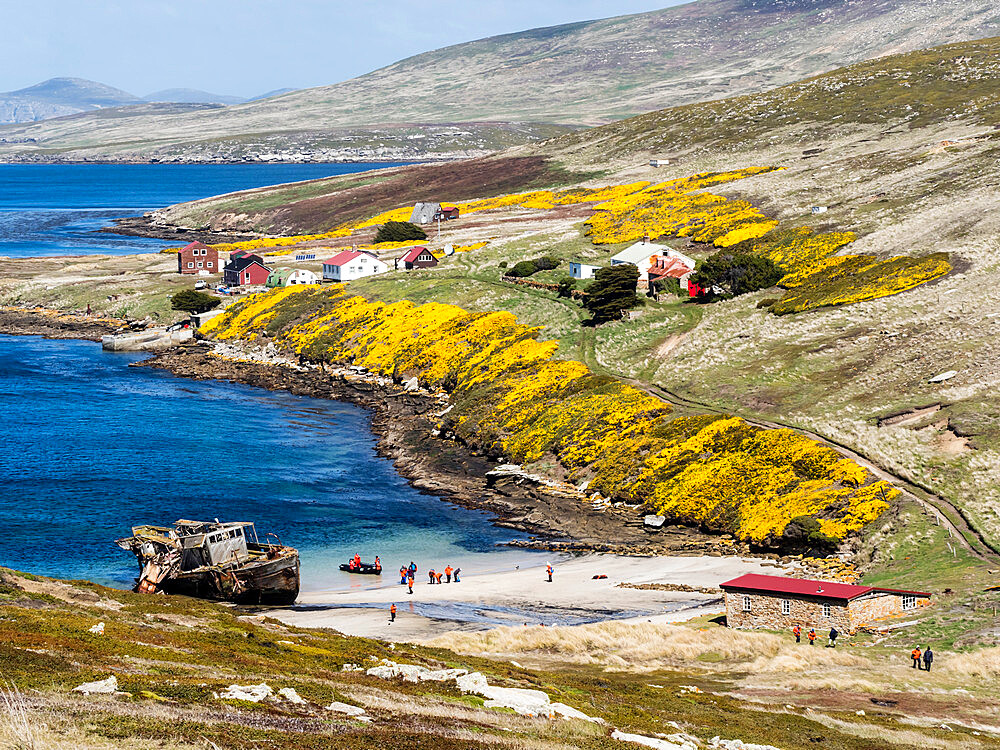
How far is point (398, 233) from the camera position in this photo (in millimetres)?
166625

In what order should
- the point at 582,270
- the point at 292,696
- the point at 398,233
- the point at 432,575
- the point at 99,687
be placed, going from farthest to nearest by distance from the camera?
the point at 398,233
the point at 582,270
the point at 432,575
the point at 292,696
the point at 99,687

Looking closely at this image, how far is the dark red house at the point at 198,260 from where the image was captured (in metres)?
156

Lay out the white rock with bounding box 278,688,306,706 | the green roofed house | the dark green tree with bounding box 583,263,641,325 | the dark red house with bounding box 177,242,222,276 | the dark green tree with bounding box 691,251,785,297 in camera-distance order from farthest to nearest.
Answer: the dark red house with bounding box 177,242,222,276 < the green roofed house < the dark green tree with bounding box 691,251,785,297 < the dark green tree with bounding box 583,263,641,325 < the white rock with bounding box 278,688,306,706

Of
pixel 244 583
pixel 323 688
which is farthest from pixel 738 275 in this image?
pixel 323 688

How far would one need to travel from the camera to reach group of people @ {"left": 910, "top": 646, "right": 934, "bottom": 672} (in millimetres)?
43406

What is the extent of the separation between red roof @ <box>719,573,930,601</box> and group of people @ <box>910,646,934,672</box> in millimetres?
4124

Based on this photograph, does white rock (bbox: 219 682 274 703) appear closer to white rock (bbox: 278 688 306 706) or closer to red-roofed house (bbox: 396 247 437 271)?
white rock (bbox: 278 688 306 706)

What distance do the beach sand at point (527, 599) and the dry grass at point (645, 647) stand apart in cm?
328

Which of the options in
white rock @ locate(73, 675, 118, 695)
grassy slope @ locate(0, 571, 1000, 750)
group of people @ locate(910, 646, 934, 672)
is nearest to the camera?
grassy slope @ locate(0, 571, 1000, 750)

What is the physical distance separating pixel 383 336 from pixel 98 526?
173ft

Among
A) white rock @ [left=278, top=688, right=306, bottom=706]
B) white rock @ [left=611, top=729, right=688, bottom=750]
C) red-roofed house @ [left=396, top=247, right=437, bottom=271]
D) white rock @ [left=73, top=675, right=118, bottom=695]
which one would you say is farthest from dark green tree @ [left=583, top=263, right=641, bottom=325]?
white rock @ [left=73, top=675, right=118, bottom=695]

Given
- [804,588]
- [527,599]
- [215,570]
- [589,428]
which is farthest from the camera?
[589,428]

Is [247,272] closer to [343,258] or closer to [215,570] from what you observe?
[343,258]

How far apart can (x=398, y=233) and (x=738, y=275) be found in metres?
70.4
